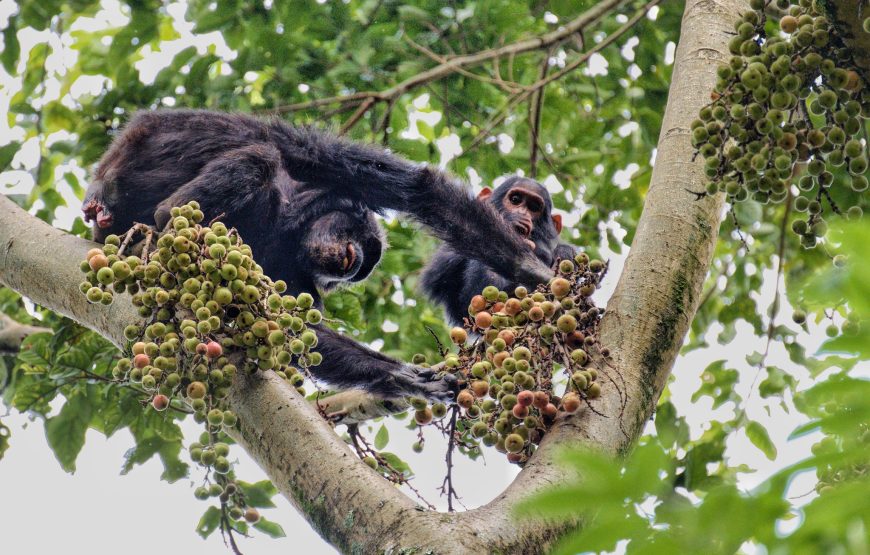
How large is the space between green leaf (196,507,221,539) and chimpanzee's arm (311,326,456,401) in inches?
31.5

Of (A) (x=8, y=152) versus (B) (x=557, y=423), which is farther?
(A) (x=8, y=152)

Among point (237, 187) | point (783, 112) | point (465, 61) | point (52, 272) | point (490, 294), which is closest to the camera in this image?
point (783, 112)

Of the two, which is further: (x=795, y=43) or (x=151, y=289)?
(x=151, y=289)

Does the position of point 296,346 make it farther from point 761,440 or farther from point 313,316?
point 761,440

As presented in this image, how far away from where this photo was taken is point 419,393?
121 inches

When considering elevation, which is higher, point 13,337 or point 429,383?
point 13,337

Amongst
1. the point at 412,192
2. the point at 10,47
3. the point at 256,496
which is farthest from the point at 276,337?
the point at 10,47

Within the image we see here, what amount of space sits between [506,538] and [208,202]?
6.56 ft

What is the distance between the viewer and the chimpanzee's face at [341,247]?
3969 millimetres

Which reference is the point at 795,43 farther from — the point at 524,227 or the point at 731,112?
the point at 524,227

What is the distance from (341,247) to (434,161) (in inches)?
45.6

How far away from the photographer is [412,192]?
3.68 m

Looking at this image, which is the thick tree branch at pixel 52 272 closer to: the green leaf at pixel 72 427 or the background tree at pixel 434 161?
the background tree at pixel 434 161

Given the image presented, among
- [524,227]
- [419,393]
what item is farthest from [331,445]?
[524,227]
